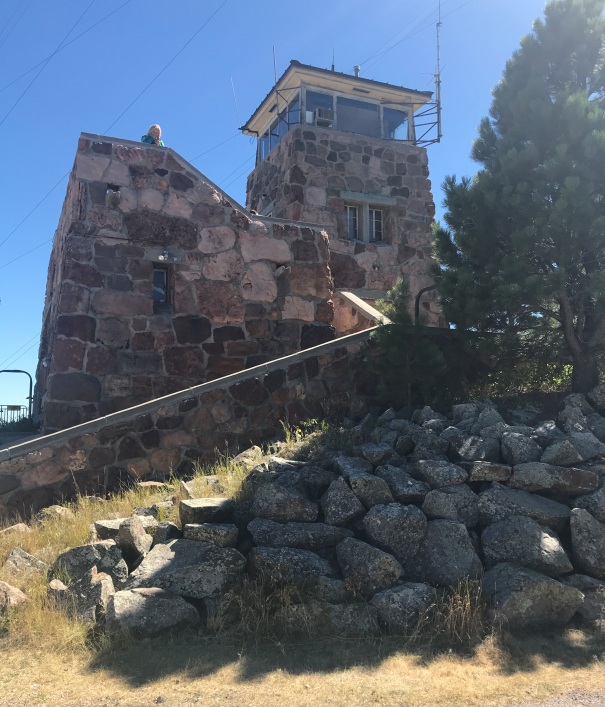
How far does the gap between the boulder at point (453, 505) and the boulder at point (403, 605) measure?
73 cm

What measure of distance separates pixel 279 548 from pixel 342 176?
11.1 m

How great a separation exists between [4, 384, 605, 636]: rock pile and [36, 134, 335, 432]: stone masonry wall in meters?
3.26

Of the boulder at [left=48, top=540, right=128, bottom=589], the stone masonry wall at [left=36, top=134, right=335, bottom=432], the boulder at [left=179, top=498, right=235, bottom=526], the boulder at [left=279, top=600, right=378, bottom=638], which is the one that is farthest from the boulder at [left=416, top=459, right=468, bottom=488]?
the stone masonry wall at [left=36, top=134, right=335, bottom=432]

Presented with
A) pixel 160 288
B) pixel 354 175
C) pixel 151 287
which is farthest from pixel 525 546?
pixel 354 175

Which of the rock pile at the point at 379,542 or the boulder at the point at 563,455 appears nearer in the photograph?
the rock pile at the point at 379,542

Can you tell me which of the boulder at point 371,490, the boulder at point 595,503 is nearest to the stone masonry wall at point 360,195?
the boulder at point 595,503

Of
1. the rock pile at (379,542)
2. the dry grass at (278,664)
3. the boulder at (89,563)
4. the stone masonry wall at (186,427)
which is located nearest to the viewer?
the dry grass at (278,664)

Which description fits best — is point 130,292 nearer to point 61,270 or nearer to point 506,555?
point 61,270

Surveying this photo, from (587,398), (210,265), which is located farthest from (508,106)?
(210,265)

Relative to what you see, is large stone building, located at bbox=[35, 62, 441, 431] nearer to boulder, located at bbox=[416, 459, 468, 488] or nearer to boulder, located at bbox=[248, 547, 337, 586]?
boulder, located at bbox=[248, 547, 337, 586]

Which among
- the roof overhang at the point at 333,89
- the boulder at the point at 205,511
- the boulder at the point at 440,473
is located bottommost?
the boulder at the point at 205,511

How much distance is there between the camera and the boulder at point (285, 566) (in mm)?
4820

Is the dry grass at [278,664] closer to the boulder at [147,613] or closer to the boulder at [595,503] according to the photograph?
the boulder at [147,613]

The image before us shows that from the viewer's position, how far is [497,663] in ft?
14.3
